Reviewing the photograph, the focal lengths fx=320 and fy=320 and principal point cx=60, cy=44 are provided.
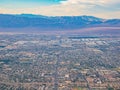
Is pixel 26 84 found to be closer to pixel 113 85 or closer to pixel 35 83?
pixel 35 83

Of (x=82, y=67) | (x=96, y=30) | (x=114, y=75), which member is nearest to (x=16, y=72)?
(x=82, y=67)

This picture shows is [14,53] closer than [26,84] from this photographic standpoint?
No

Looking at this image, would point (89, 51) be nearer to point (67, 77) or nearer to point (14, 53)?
point (14, 53)

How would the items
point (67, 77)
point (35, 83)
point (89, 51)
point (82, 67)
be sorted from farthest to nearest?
point (89, 51), point (82, 67), point (67, 77), point (35, 83)

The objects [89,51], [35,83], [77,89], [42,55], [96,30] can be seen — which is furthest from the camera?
[96,30]

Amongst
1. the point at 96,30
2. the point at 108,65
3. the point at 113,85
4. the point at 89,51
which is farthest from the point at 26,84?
the point at 96,30

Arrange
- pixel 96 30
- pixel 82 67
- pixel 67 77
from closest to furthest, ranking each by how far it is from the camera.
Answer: pixel 67 77 < pixel 82 67 < pixel 96 30
